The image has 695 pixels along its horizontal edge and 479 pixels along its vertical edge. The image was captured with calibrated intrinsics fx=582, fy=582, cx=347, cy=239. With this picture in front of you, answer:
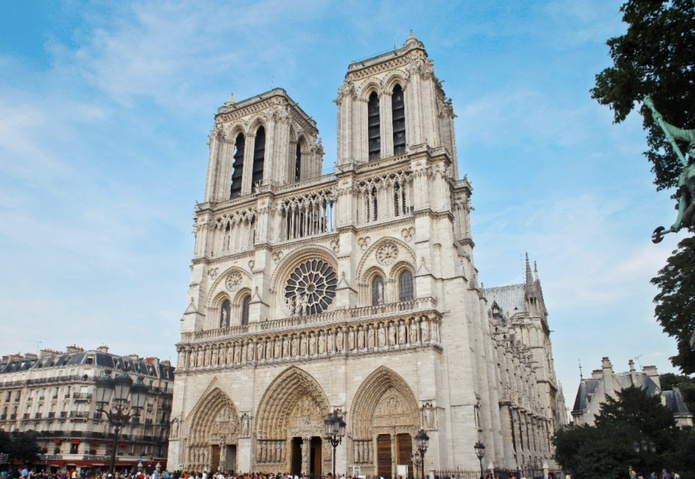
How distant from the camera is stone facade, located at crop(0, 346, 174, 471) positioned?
119 ft

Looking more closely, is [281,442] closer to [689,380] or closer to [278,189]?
[278,189]

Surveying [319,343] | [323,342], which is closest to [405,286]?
[323,342]

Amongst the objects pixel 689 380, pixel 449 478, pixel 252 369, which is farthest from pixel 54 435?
pixel 689 380

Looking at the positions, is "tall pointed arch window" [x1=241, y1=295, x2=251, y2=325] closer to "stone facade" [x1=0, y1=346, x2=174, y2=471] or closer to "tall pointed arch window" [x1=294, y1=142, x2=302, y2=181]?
"stone facade" [x1=0, y1=346, x2=174, y2=471]

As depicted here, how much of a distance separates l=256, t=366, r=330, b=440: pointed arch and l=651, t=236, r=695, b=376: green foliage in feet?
51.8

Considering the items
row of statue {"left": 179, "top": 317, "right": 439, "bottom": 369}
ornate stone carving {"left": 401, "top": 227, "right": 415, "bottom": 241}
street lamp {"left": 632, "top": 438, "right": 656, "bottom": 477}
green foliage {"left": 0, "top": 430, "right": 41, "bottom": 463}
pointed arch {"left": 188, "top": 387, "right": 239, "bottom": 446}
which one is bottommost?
street lamp {"left": 632, "top": 438, "right": 656, "bottom": 477}

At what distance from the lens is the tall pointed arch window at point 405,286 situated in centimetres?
2915

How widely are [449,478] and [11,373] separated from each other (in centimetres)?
3291

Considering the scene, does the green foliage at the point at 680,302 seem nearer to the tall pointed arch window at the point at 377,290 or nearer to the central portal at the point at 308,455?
the tall pointed arch window at the point at 377,290

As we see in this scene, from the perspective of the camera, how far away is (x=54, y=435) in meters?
36.4

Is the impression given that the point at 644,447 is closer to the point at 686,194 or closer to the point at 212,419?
the point at 686,194

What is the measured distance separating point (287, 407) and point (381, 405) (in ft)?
16.9

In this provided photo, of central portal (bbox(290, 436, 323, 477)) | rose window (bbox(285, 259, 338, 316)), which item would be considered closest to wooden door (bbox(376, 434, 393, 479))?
central portal (bbox(290, 436, 323, 477))

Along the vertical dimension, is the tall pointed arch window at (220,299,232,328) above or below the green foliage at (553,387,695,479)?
above
